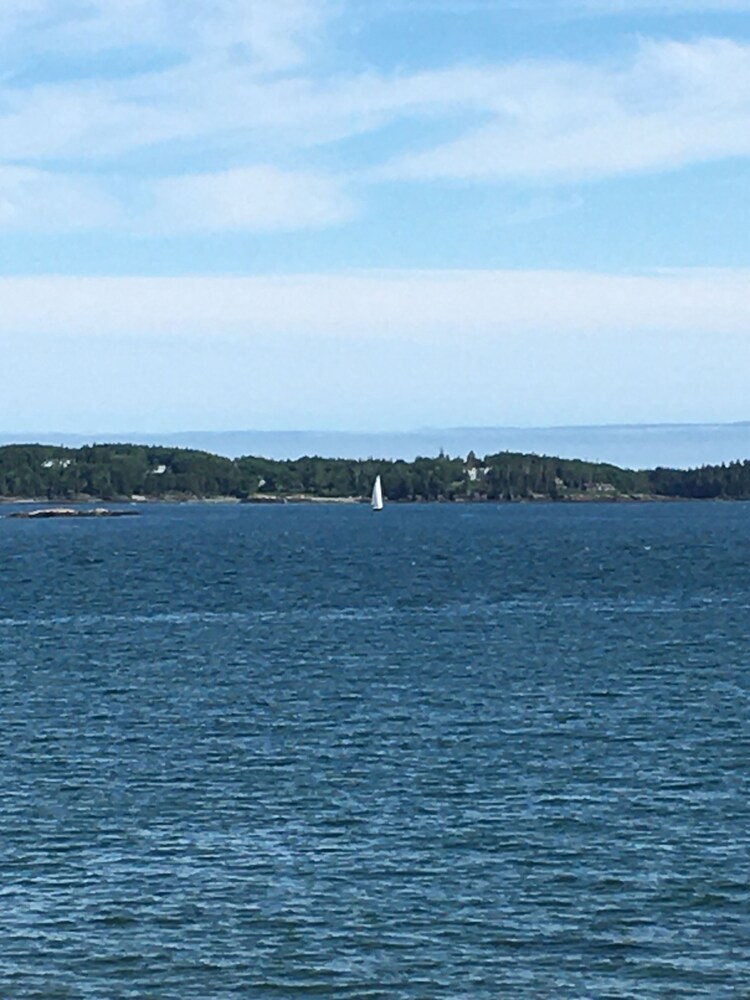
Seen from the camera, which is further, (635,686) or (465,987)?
(635,686)

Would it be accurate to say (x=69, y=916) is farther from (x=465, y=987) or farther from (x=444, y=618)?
(x=444, y=618)

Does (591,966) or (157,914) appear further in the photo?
(157,914)

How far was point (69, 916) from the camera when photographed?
2748cm

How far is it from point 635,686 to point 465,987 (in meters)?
27.7

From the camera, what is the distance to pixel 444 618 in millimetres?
75375

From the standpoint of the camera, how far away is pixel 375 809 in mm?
34344

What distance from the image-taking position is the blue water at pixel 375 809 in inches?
1008

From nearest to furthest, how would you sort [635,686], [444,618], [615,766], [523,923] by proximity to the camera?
[523,923] → [615,766] → [635,686] → [444,618]

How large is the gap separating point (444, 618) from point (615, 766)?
121 ft

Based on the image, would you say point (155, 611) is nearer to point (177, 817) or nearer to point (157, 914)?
point (177, 817)

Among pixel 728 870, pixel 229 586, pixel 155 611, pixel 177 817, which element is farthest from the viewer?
pixel 229 586

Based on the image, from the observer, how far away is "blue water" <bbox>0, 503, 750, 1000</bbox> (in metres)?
25.6

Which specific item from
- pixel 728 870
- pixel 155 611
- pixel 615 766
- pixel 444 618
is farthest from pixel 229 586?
pixel 728 870

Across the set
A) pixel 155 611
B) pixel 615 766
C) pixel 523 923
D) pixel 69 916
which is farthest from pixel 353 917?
pixel 155 611
